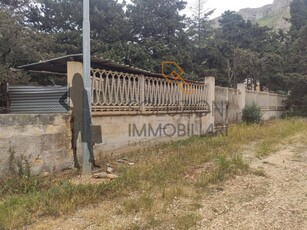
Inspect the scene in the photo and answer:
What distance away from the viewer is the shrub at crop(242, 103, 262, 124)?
484 inches

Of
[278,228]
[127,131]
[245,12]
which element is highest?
[245,12]

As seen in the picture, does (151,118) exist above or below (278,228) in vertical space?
above

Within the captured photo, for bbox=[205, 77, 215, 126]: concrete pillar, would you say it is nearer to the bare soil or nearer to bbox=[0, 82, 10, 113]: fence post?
the bare soil

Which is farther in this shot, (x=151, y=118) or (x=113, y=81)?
(x=151, y=118)

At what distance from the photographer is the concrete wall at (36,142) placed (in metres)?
4.25

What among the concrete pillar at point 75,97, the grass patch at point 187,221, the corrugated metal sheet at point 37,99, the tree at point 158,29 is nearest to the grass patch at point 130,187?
the grass patch at point 187,221

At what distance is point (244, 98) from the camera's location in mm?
12789

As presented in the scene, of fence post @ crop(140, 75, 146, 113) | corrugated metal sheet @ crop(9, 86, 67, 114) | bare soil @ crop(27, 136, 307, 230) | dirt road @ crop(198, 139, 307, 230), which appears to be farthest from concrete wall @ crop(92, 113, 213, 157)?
dirt road @ crop(198, 139, 307, 230)

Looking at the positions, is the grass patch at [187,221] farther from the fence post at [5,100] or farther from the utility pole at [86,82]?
the fence post at [5,100]

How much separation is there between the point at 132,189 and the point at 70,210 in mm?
1040

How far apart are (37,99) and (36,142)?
1.98 m

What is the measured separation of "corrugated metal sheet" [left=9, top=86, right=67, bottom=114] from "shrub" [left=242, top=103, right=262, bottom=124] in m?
8.99

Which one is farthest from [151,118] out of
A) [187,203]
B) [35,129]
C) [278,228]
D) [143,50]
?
[143,50]

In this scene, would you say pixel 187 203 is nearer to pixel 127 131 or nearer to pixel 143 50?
Result: pixel 127 131
